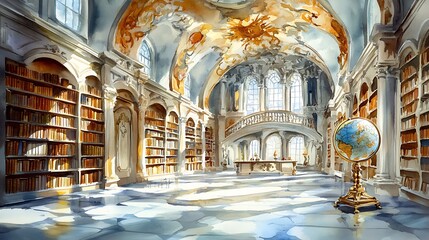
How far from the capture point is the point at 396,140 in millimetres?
8758

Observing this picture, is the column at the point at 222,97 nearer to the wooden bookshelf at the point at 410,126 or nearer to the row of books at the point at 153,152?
the row of books at the point at 153,152

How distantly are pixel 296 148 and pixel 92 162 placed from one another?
16.5m

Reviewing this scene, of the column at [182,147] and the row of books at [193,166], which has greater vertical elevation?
the column at [182,147]

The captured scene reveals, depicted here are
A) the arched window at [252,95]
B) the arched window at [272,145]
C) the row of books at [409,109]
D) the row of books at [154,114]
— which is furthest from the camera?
the arched window at [252,95]

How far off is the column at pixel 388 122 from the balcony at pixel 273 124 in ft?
45.3

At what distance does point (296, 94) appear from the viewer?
24219 millimetres

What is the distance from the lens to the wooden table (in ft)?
61.4

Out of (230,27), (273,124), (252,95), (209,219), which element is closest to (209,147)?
(273,124)

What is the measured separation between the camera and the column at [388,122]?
28.7ft

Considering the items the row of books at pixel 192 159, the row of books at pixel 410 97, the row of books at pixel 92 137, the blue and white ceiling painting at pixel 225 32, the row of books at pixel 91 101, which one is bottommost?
the row of books at pixel 192 159

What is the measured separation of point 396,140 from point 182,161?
11.2m

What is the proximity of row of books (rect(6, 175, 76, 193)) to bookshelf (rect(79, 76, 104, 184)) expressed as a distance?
1.84ft

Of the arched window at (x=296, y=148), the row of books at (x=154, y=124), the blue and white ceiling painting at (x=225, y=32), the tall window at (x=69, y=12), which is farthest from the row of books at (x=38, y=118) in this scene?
the arched window at (x=296, y=148)

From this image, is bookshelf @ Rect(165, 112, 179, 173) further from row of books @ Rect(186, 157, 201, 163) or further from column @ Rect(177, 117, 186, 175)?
row of books @ Rect(186, 157, 201, 163)
